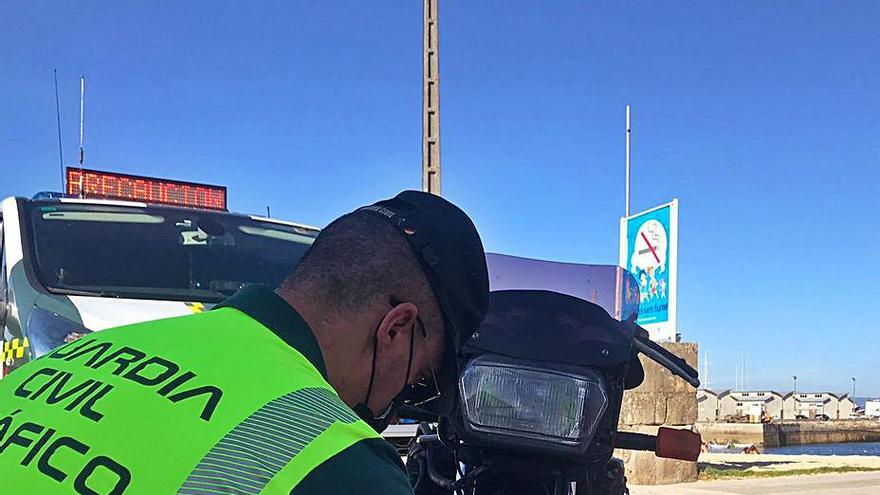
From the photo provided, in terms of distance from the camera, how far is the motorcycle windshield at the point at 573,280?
9.57 ft

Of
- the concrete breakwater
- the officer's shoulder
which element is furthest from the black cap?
the concrete breakwater

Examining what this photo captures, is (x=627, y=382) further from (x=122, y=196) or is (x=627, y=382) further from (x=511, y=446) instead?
(x=122, y=196)

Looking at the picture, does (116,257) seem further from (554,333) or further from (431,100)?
(431,100)

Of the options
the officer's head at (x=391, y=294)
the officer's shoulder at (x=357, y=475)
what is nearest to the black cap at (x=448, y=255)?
the officer's head at (x=391, y=294)

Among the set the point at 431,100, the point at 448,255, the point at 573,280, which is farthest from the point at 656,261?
the point at 448,255

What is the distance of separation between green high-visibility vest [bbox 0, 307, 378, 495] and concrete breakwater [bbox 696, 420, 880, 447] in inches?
2516

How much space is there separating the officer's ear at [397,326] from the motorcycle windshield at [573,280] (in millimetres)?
1399

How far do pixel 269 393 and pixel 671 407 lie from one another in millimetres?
8789

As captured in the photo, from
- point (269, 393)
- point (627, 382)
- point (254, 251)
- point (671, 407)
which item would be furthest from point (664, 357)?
point (671, 407)

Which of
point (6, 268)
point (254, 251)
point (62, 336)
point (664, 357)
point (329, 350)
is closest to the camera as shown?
point (329, 350)

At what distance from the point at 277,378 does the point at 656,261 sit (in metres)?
10.6

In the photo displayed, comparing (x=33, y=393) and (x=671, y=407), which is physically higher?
(x=33, y=393)

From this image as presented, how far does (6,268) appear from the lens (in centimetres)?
475

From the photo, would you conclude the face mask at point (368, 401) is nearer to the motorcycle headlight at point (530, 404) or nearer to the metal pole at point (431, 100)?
the motorcycle headlight at point (530, 404)
